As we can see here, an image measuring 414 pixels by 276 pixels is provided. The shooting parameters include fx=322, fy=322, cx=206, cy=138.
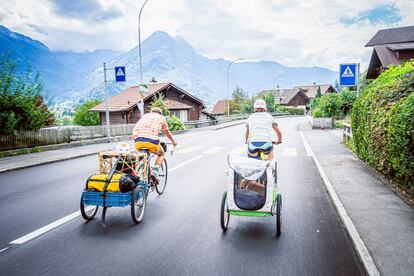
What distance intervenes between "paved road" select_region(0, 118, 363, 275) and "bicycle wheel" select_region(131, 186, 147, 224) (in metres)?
0.17

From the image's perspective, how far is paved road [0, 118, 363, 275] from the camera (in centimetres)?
375

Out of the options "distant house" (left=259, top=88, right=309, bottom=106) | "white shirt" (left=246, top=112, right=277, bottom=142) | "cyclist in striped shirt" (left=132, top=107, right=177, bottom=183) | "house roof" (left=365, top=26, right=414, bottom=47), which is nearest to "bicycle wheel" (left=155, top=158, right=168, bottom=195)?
"cyclist in striped shirt" (left=132, top=107, right=177, bottom=183)

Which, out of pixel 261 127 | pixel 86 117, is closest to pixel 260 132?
pixel 261 127

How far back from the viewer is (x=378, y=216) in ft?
17.1

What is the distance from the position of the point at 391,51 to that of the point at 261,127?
93.6 ft

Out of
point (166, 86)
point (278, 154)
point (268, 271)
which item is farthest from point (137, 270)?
point (166, 86)

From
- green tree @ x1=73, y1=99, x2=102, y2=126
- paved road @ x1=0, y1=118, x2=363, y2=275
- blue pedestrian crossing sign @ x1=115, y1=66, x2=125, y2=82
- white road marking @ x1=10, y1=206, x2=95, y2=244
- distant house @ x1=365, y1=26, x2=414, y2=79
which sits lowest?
paved road @ x1=0, y1=118, x2=363, y2=275

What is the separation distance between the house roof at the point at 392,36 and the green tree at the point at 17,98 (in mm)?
40472

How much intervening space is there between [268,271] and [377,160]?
234 inches

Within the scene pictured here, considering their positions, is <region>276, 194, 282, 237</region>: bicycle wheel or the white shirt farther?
the white shirt

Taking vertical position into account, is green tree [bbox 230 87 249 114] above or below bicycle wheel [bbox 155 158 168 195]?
above

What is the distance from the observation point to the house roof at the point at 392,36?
41.5 m

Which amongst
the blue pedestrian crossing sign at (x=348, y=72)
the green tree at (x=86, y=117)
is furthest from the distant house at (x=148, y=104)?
the blue pedestrian crossing sign at (x=348, y=72)

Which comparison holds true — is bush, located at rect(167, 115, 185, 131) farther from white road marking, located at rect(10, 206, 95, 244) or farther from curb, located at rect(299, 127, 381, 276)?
white road marking, located at rect(10, 206, 95, 244)
